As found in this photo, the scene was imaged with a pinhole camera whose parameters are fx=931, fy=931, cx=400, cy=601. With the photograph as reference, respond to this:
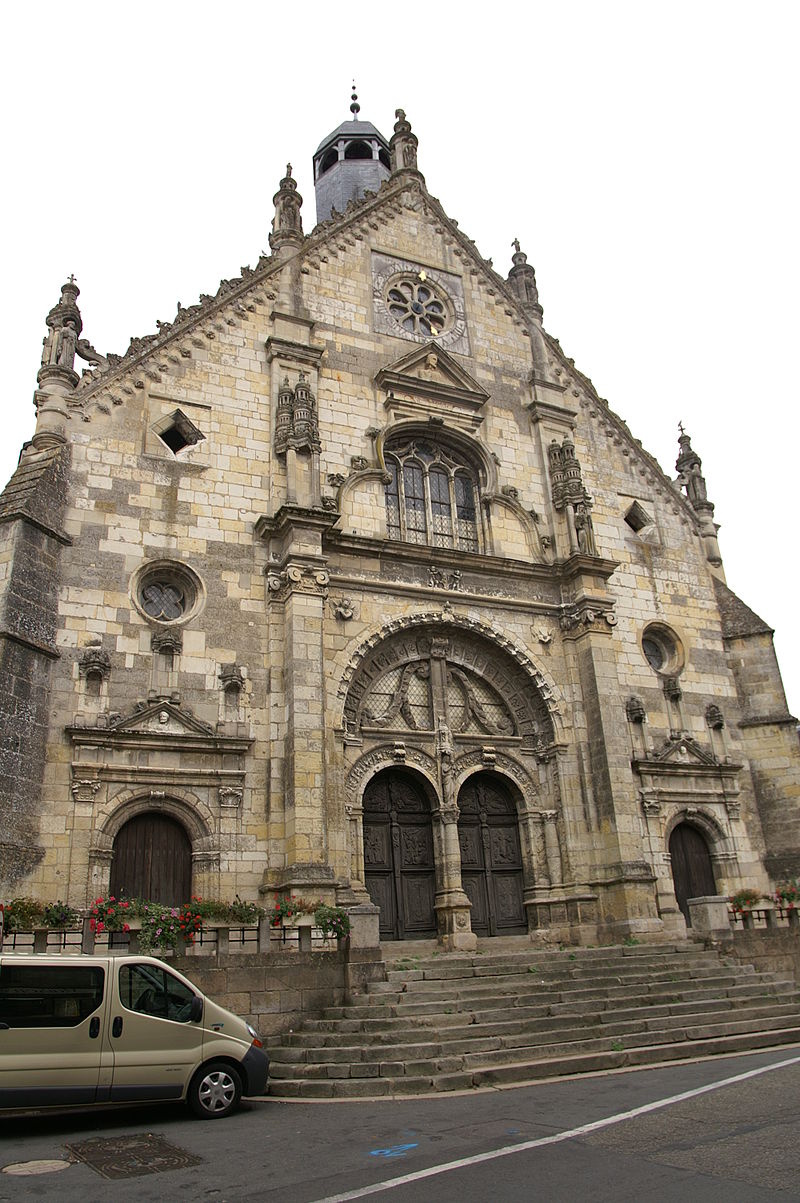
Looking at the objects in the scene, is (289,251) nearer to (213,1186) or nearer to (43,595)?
(43,595)

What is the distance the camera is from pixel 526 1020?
1284 cm

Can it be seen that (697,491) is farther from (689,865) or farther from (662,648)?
(689,865)

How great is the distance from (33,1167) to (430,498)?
1560 centimetres

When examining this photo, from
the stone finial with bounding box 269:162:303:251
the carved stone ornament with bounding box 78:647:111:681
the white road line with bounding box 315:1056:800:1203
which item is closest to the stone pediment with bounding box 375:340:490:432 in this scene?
the stone finial with bounding box 269:162:303:251

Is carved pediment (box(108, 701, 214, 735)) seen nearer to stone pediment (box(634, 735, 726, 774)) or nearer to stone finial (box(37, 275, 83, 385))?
stone finial (box(37, 275, 83, 385))

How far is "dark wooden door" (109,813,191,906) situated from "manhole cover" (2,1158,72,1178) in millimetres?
7507

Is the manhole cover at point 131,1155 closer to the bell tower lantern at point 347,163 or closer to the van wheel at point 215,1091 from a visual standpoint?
the van wheel at point 215,1091

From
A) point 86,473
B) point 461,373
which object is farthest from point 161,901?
point 461,373

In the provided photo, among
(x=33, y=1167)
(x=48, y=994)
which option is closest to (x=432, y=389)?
(x=48, y=994)

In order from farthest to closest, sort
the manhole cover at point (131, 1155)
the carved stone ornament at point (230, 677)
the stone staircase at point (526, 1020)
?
the carved stone ornament at point (230, 677) < the stone staircase at point (526, 1020) < the manhole cover at point (131, 1155)

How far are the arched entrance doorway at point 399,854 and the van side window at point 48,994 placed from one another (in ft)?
28.0

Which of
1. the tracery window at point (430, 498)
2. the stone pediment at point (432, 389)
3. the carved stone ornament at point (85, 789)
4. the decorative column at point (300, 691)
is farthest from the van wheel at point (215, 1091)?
the stone pediment at point (432, 389)

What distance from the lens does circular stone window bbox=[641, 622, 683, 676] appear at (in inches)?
860

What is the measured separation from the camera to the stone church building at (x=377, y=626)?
51.0 feet
